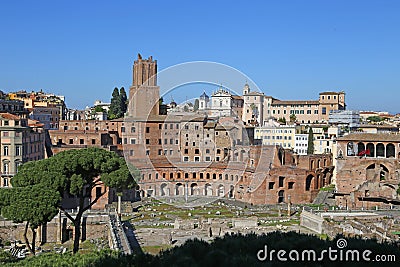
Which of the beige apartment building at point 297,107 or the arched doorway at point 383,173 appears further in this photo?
the beige apartment building at point 297,107

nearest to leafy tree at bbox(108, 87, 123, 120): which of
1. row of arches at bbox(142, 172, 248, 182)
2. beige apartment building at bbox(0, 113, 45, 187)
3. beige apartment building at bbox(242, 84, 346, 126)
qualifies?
beige apartment building at bbox(242, 84, 346, 126)

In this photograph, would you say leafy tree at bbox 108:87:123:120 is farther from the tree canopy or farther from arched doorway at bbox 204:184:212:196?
arched doorway at bbox 204:184:212:196

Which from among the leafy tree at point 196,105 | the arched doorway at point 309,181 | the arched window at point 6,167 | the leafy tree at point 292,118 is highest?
the leafy tree at point 292,118

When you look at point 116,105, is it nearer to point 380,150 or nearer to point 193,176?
point 193,176

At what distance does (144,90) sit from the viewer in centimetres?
5759

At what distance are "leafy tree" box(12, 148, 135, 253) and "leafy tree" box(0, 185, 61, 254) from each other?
1524mm

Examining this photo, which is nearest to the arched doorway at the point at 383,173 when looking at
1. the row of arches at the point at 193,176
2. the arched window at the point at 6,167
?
the row of arches at the point at 193,176

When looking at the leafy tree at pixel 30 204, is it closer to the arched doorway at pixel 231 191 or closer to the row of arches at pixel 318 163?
the arched doorway at pixel 231 191

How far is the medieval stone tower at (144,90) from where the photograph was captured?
184 ft

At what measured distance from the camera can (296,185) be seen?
1785 inches

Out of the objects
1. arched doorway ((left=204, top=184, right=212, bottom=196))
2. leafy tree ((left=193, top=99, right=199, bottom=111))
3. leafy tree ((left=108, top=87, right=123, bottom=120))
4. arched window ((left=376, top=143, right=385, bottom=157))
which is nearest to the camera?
leafy tree ((left=193, top=99, right=199, bottom=111))

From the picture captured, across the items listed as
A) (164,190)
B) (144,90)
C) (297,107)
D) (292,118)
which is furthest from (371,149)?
(297,107)

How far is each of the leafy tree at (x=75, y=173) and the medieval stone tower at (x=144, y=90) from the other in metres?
25.4

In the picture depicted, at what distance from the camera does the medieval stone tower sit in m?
56.2
